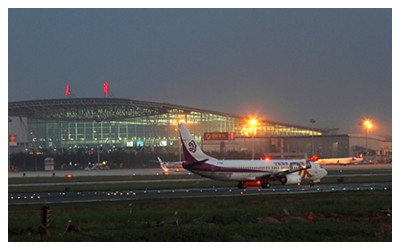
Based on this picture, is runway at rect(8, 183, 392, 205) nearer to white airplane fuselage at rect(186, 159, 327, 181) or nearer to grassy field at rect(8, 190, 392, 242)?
grassy field at rect(8, 190, 392, 242)

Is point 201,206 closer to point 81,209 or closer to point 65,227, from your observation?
point 81,209

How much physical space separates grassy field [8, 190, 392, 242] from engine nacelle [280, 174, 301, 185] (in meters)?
21.5

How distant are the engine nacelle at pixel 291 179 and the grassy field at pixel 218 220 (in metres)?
21.5

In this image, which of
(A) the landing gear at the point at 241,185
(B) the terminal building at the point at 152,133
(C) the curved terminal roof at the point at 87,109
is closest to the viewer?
(A) the landing gear at the point at 241,185

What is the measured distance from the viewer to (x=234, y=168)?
65062 mm

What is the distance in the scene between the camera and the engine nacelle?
6662 cm

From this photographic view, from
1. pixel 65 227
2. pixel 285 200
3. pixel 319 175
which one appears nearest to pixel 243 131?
pixel 319 175

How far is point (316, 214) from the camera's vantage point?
36531 millimetres

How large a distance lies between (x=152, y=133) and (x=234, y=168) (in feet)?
354

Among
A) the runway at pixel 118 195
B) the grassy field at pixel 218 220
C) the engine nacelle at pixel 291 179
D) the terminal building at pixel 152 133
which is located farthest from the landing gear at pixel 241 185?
the terminal building at pixel 152 133

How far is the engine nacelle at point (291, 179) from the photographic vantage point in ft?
219

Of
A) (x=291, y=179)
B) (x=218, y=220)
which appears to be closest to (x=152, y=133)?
(x=291, y=179)

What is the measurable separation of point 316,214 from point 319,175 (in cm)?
3653

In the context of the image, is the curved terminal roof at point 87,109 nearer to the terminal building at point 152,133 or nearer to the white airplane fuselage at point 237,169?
the terminal building at point 152,133
